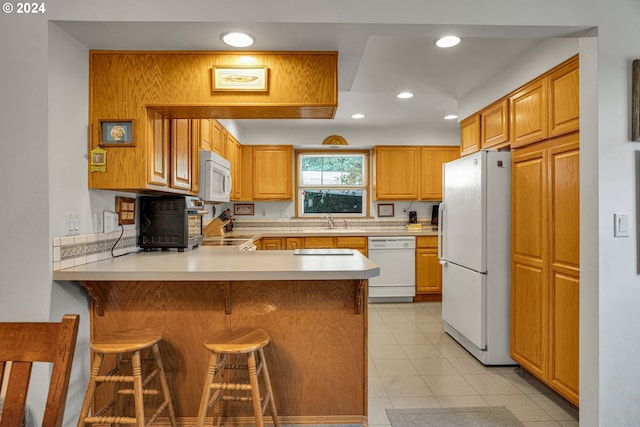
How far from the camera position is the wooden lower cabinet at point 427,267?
4.79m

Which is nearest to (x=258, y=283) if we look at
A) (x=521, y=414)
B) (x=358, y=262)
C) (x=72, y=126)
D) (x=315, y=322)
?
(x=315, y=322)

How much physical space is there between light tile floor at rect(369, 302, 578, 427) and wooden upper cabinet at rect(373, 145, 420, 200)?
2.16 metres

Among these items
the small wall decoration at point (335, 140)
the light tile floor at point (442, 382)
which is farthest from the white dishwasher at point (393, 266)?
the small wall decoration at point (335, 140)

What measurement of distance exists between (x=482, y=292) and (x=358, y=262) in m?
1.41

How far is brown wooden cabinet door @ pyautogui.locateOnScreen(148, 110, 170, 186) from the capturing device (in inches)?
82.0

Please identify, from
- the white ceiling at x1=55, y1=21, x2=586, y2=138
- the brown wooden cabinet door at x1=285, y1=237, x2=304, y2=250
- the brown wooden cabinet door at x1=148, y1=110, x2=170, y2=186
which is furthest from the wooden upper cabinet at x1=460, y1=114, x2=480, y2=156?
the brown wooden cabinet door at x1=148, y1=110, x2=170, y2=186

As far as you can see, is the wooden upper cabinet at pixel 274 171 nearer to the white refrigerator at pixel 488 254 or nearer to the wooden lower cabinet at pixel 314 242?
the wooden lower cabinet at pixel 314 242

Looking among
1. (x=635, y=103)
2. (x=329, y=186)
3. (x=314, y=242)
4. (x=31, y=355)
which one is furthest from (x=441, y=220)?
(x=31, y=355)

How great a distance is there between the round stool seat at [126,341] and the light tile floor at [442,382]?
4.17ft

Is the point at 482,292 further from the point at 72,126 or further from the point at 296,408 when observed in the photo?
the point at 72,126

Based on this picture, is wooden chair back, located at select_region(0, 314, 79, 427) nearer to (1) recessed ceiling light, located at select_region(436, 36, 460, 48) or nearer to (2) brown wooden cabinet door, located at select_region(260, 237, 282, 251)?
(1) recessed ceiling light, located at select_region(436, 36, 460, 48)

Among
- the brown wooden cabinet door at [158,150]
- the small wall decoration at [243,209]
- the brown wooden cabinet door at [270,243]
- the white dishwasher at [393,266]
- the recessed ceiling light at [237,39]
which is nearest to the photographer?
the recessed ceiling light at [237,39]

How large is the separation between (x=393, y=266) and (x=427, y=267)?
1.51ft

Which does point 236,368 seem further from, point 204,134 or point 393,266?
point 393,266
